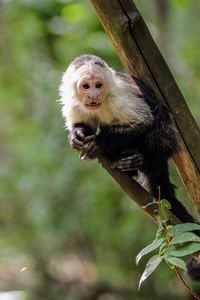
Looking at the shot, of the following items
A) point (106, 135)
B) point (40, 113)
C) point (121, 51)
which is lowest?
point (106, 135)

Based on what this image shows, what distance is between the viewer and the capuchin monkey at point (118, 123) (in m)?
2.90

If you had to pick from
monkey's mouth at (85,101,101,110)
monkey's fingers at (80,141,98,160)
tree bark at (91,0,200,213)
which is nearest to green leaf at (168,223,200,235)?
tree bark at (91,0,200,213)

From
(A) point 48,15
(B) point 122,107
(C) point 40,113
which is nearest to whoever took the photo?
(B) point 122,107

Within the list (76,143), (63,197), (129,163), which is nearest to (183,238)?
(129,163)

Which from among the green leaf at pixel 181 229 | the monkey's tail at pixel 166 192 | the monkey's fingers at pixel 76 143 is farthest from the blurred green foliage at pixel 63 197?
the green leaf at pixel 181 229

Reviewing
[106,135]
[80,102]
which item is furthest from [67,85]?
[106,135]

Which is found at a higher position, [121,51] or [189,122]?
[121,51]

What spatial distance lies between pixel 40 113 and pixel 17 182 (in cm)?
73

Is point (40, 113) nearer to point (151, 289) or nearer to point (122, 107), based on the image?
point (151, 289)

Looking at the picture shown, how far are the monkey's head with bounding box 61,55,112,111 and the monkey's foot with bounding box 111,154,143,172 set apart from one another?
0.33 metres

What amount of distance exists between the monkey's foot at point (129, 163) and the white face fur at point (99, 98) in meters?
0.21

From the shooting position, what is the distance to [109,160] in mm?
2895

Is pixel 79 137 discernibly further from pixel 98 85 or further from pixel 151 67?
Result: pixel 151 67

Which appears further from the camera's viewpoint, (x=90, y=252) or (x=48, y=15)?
(x=48, y=15)
